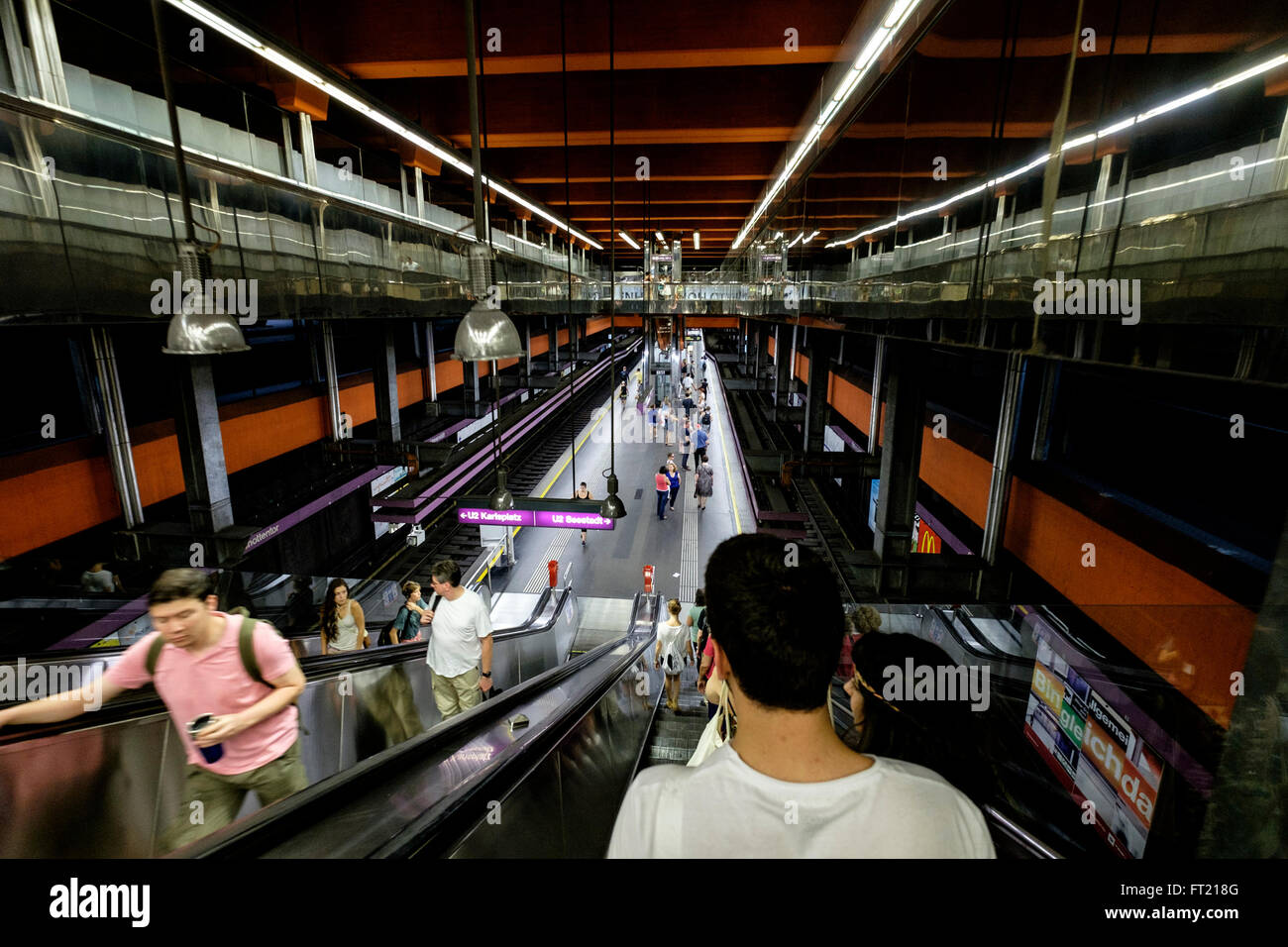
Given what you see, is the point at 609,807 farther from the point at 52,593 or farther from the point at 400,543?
the point at 400,543

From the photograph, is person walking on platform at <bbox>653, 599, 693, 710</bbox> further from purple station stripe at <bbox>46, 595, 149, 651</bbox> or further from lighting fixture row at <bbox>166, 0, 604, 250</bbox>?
lighting fixture row at <bbox>166, 0, 604, 250</bbox>

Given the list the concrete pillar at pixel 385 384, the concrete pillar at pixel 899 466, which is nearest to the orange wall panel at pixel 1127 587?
the concrete pillar at pixel 899 466

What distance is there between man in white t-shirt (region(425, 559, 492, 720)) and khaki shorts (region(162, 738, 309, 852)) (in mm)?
1375

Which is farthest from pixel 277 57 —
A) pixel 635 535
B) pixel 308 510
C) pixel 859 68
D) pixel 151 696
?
pixel 635 535

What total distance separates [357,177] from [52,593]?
28.8 ft

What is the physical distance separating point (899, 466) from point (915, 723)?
21.7ft

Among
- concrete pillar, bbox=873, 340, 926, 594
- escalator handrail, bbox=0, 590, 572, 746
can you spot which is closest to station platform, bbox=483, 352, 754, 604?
concrete pillar, bbox=873, 340, 926, 594

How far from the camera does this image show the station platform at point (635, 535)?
34.4 ft

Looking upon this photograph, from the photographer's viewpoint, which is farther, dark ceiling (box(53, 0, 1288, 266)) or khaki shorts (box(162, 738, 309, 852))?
dark ceiling (box(53, 0, 1288, 266))

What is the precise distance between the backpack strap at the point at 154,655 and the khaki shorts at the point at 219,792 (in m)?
0.39

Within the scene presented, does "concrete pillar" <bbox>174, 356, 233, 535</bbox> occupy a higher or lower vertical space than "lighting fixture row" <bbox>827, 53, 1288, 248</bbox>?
lower

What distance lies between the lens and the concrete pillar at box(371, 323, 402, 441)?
11.6 meters

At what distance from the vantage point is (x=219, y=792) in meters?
2.12

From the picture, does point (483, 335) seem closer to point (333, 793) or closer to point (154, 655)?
point (154, 655)
